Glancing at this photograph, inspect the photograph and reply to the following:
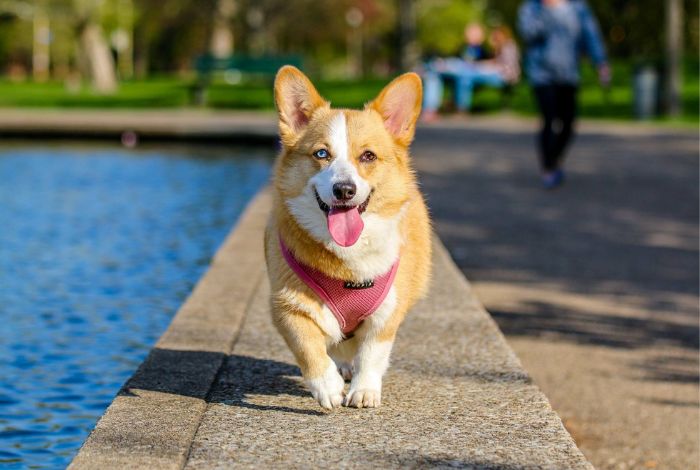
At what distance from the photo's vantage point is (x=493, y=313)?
26.2ft

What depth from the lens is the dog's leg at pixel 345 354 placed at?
489 cm

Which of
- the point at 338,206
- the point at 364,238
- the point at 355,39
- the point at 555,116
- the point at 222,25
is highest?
the point at 222,25

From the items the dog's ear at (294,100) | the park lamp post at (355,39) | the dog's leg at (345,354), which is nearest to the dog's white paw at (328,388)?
the dog's leg at (345,354)

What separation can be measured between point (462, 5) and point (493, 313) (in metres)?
92.6

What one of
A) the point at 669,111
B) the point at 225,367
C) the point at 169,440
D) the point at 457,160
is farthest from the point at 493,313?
the point at 669,111

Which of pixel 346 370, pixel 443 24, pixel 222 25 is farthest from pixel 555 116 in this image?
pixel 443 24

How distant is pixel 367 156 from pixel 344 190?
256mm

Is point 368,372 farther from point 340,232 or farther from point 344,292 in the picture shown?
point 340,232

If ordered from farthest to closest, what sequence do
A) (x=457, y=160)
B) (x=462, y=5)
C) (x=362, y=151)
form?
(x=462, y=5)
(x=457, y=160)
(x=362, y=151)

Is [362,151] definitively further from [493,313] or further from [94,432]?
[493,313]

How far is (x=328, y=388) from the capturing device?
451 centimetres

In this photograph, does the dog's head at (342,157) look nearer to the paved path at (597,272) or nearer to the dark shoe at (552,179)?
the paved path at (597,272)

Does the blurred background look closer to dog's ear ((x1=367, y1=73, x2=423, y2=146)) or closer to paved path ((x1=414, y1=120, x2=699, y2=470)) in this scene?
paved path ((x1=414, y1=120, x2=699, y2=470))

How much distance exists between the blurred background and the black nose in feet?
67.3
